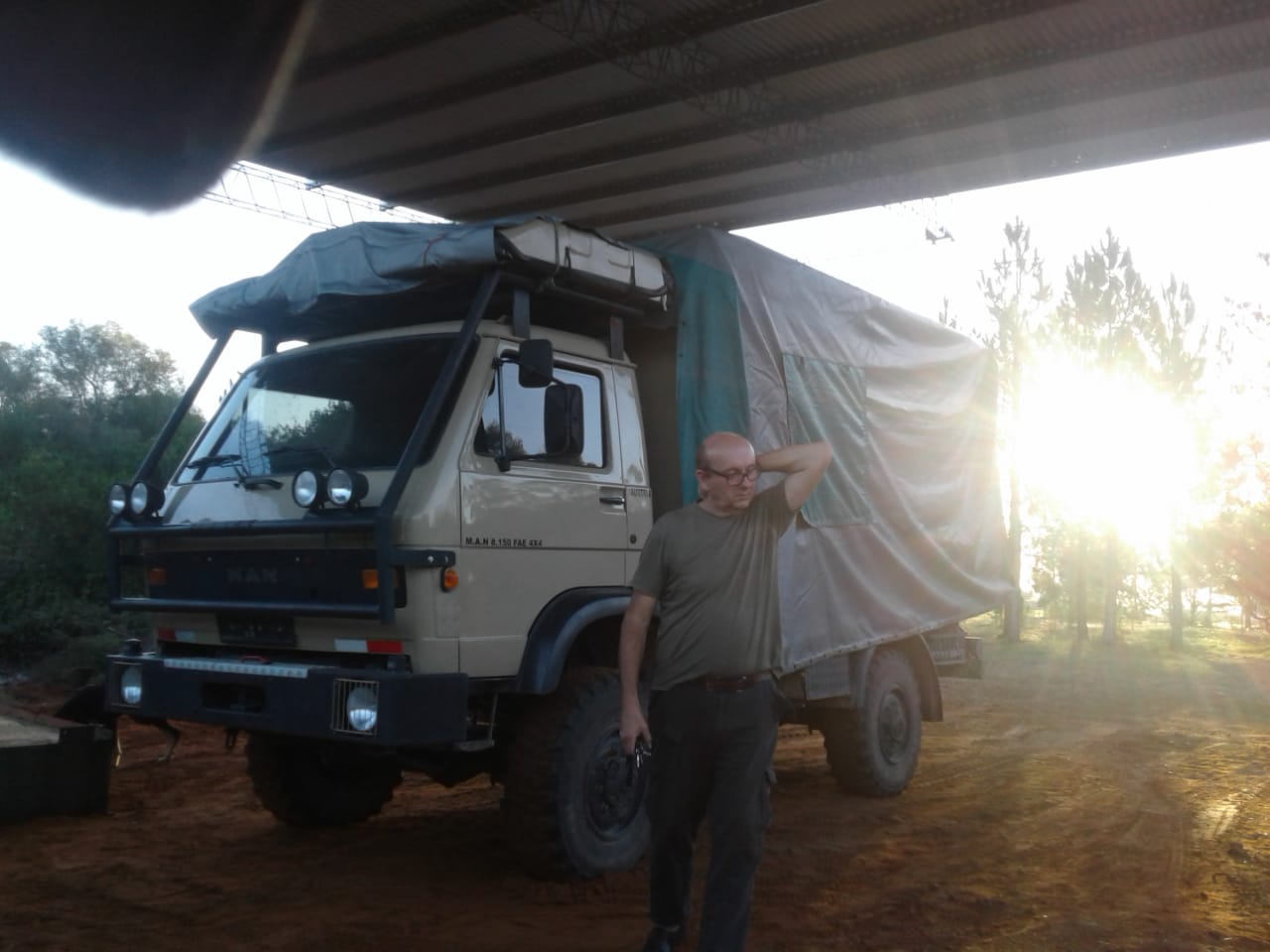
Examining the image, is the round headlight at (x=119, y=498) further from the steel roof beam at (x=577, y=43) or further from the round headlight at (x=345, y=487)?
the steel roof beam at (x=577, y=43)

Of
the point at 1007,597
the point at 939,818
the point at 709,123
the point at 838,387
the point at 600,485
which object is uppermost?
the point at 709,123

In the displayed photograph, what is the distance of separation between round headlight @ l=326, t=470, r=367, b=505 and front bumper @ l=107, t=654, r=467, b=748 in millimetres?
703

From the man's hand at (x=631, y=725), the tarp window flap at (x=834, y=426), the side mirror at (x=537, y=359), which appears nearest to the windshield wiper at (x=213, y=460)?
the side mirror at (x=537, y=359)

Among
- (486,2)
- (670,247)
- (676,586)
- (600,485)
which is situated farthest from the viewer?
(486,2)

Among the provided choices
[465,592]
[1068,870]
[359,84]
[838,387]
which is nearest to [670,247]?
[838,387]

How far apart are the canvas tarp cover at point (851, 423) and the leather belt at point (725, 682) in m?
2.04

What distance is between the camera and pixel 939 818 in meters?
7.23

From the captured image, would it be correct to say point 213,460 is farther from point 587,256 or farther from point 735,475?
point 735,475

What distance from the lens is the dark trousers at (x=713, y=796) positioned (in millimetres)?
4031

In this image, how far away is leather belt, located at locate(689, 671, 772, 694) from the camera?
13.7 feet

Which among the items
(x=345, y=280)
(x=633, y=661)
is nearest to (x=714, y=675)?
(x=633, y=661)

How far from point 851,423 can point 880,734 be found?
2.10m

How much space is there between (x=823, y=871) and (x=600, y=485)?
2.23m

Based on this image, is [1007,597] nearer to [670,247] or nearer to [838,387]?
[838,387]
